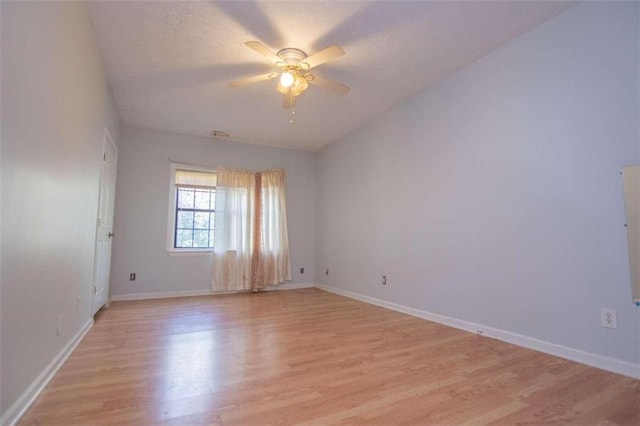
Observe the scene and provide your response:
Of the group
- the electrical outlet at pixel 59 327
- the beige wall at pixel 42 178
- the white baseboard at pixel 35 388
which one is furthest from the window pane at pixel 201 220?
the electrical outlet at pixel 59 327

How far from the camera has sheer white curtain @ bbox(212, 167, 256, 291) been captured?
507cm

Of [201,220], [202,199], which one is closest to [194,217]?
[201,220]

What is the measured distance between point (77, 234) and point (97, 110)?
4.16 ft

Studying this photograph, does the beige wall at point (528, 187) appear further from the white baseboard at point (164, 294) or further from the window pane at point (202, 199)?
the window pane at point (202, 199)

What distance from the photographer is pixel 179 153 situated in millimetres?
5016

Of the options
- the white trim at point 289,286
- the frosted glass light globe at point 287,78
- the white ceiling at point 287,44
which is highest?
the white ceiling at point 287,44

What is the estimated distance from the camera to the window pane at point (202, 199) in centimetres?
520

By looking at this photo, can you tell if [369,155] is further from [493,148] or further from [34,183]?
[34,183]

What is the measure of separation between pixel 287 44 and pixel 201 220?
339 centimetres

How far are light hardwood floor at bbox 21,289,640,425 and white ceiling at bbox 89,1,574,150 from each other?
2.58m

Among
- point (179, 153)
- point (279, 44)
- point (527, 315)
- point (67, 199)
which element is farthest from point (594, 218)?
point (179, 153)

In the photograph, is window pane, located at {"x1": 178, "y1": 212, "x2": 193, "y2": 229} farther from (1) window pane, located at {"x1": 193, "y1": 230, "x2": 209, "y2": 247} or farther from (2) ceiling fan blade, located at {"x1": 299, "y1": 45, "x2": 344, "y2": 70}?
(2) ceiling fan blade, located at {"x1": 299, "y1": 45, "x2": 344, "y2": 70}

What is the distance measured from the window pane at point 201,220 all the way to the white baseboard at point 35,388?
2.79 metres

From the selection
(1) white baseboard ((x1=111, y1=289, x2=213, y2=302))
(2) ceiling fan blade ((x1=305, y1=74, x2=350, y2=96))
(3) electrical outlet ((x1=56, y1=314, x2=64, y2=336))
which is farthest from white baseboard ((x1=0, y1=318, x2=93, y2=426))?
(2) ceiling fan blade ((x1=305, y1=74, x2=350, y2=96))
